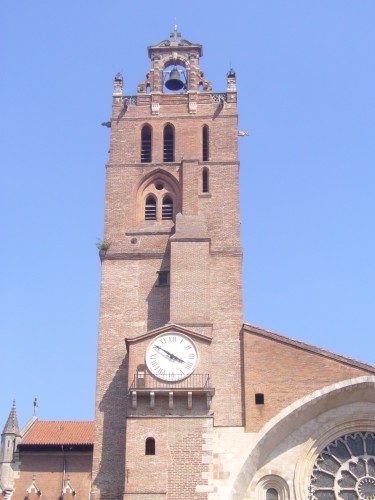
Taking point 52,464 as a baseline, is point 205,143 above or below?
above

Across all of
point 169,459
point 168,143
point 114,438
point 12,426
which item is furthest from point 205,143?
point 12,426

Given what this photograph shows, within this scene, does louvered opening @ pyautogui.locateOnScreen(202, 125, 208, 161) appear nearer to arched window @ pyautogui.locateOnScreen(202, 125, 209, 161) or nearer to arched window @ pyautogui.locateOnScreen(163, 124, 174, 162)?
arched window @ pyautogui.locateOnScreen(202, 125, 209, 161)

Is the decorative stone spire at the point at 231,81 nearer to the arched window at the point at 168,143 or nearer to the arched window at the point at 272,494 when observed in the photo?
the arched window at the point at 168,143

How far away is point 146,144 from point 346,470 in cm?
1378

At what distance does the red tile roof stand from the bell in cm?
1423

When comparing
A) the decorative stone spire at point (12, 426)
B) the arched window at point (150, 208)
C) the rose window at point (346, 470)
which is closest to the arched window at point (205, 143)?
the arched window at point (150, 208)

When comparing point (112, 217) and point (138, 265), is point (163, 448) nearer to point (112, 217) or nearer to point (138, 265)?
point (138, 265)

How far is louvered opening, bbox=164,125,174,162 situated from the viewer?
3416 centimetres

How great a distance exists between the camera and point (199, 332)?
2922 centimetres

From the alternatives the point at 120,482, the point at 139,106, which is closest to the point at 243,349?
the point at 120,482

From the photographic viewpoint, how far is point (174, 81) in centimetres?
3684

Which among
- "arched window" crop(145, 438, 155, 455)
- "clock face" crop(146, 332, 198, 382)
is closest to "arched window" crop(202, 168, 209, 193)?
"clock face" crop(146, 332, 198, 382)

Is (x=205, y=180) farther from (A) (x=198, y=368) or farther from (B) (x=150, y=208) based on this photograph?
(A) (x=198, y=368)

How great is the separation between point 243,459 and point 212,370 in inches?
118
